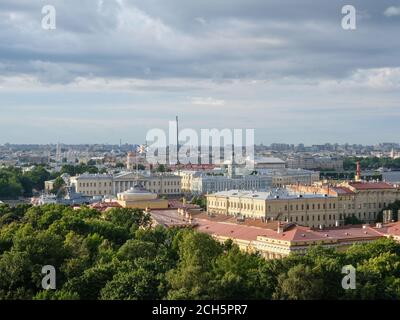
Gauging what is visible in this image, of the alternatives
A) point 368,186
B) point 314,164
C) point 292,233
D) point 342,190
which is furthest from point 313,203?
point 314,164

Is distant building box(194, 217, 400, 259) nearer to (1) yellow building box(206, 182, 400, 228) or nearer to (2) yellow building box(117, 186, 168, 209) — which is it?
(1) yellow building box(206, 182, 400, 228)

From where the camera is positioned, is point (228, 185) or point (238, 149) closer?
point (228, 185)

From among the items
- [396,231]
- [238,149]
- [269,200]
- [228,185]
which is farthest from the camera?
[238,149]

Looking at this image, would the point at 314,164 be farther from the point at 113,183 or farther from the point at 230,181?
the point at 113,183

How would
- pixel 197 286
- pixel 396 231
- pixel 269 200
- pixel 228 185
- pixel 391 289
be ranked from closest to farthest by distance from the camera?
1. pixel 197 286
2. pixel 391 289
3. pixel 396 231
4. pixel 269 200
5. pixel 228 185
